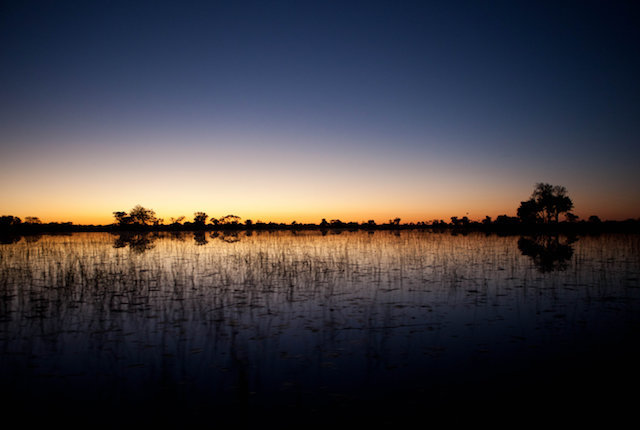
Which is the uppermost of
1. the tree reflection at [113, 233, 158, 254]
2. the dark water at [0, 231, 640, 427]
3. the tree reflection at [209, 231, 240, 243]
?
the tree reflection at [209, 231, 240, 243]

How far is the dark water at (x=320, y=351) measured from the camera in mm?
5758

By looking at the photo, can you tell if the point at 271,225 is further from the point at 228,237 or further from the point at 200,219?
the point at 228,237

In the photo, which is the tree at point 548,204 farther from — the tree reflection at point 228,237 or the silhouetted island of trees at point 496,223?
the tree reflection at point 228,237

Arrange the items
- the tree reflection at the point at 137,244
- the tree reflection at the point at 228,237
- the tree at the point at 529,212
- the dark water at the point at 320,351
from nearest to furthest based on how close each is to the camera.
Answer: the dark water at the point at 320,351
the tree reflection at the point at 137,244
the tree reflection at the point at 228,237
the tree at the point at 529,212

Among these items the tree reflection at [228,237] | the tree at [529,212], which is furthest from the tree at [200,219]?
the tree at [529,212]

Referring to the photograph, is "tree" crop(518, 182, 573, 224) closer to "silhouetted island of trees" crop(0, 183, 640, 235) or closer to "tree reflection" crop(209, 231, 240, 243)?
"silhouetted island of trees" crop(0, 183, 640, 235)

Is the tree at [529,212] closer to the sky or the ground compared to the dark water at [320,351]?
closer to the sky

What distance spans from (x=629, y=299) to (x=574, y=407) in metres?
10.5

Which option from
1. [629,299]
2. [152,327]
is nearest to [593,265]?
[629,299]

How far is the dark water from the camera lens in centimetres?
576

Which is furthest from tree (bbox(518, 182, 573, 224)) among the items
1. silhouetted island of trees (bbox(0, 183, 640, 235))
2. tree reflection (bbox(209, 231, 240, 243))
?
tree reflection (bbox(209, 231, 240, 243))

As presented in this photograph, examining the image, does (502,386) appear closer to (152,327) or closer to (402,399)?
(402,399)

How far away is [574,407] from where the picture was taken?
5621mm

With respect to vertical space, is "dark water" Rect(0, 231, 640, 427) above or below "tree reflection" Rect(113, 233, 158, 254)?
below
